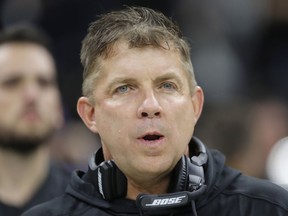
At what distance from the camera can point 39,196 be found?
18.7 feet

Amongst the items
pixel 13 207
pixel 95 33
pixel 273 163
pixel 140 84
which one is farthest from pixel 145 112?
pixel 273 163

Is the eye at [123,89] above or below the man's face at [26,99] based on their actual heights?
above

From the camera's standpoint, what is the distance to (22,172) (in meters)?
5.86

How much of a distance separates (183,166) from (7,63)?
9.22ft

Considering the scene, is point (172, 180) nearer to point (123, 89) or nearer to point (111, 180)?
point (111, 180)

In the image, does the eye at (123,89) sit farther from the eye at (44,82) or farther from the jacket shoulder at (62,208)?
the eye at (44,82)

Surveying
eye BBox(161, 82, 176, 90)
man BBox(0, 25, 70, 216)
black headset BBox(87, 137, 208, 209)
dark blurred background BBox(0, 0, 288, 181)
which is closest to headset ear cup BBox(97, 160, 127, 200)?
black headset BBox(87, 137, 208, 209)

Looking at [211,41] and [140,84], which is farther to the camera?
[211,41]

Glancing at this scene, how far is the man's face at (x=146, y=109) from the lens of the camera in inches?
128

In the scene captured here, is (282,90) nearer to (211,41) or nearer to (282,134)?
(211,41)

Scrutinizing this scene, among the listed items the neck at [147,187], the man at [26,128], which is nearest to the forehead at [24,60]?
the man at [26,128]

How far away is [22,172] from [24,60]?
0.76 metres

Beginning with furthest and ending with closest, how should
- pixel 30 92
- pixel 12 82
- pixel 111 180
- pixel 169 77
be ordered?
1. pixel 12 82
2. pixel 30 92
3. pixel 111 180
4. pixel 169 77

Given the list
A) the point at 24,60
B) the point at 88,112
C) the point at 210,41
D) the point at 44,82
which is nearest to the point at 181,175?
the point at 88,112
